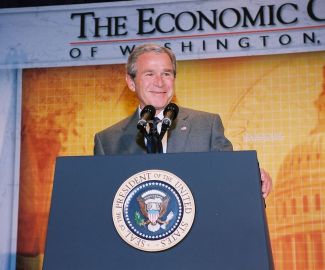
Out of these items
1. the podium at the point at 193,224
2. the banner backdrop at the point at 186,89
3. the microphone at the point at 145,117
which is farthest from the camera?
the banner backdrop at the point at 186,89

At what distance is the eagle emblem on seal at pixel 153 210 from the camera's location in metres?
1.62

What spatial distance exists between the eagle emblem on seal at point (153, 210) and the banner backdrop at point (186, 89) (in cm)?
187

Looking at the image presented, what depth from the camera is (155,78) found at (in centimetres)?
269

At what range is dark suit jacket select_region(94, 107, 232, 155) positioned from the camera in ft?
8.20

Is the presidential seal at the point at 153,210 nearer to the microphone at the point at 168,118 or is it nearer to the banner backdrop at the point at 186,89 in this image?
the microphone at the point at 168,118

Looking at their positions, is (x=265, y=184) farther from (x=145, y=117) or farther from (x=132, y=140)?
(x=132, y=140)

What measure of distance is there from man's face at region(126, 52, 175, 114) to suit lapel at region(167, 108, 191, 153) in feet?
0.48

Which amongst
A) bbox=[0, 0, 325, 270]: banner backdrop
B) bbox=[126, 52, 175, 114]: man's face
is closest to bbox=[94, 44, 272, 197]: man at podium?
bbox=[126, 52, 175, 114]: man's face

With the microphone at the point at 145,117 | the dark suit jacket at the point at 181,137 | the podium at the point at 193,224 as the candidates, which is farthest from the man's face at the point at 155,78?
the podium at the point at 193,224

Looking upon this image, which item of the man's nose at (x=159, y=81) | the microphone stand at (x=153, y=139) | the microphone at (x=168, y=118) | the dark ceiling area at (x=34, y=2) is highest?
the dark ceiling area at (x=34, y=2)

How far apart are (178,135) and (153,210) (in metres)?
0.95

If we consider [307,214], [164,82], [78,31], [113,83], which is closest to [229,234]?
[164,82]

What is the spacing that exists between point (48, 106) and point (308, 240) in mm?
1869

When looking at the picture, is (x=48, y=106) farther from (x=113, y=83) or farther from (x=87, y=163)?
(x=87, y=163)
